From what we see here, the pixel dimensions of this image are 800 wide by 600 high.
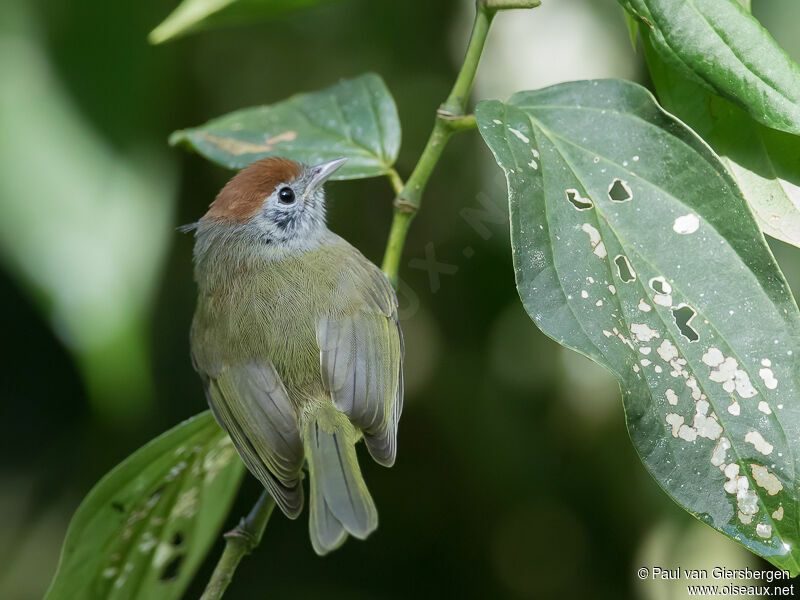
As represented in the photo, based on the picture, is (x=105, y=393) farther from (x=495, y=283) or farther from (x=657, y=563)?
(x=657, y=563)

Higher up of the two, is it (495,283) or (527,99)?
(527,99)

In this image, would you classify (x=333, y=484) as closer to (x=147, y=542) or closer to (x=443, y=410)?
(x=147, y=542)

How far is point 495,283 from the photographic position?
336 centimetres

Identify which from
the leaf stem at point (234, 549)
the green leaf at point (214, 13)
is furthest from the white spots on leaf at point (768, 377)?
the green leaf at point (214, 13)

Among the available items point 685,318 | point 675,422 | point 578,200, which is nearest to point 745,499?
point 675,422

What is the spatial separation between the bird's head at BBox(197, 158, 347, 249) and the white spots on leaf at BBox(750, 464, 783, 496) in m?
1.17

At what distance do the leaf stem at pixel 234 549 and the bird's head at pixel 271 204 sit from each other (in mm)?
697

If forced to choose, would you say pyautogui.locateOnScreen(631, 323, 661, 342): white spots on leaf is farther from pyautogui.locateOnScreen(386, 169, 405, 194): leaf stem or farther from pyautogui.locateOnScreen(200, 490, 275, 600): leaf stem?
pyautogui.locateOnScreen(200, 490, 275, 600): leaf stem

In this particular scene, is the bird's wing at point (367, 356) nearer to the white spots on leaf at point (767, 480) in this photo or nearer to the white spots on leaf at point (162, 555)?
the white spots on leaf at point (162, 555)

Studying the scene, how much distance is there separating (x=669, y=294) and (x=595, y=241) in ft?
0.48

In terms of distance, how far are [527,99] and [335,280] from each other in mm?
619

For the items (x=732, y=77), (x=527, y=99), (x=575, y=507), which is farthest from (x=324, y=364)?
(x=575, y=507)

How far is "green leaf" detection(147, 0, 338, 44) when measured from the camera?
1857 mm

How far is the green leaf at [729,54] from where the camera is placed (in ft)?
4.19
